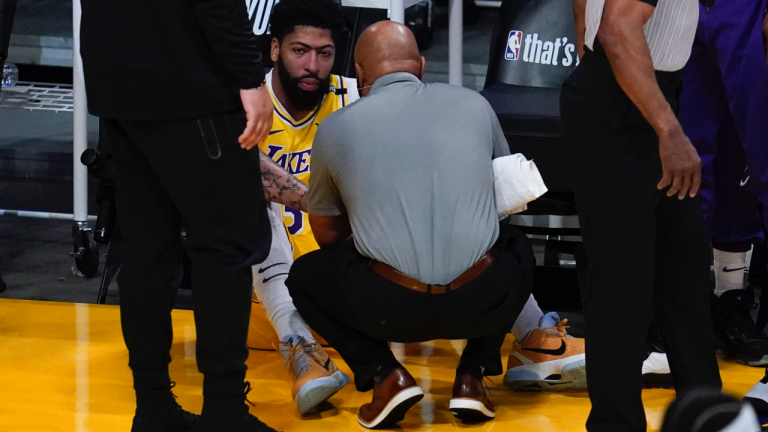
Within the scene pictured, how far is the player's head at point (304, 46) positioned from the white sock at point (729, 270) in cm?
129

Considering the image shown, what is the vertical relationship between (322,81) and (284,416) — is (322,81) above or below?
above

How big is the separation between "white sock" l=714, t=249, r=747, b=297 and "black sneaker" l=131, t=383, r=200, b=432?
1.69 metres

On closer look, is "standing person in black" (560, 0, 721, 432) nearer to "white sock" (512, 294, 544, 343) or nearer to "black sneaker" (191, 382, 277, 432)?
"white sock" (512, 294, 544, 343)

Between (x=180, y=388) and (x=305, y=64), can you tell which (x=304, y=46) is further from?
(x=180, y=388)

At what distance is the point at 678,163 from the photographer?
1.83 meters

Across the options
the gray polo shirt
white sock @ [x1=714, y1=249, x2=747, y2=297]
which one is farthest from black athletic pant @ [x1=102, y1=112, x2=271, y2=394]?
white sock @ [x1=714, y1=249, x2=747, y2=297]

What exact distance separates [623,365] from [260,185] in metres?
0.80

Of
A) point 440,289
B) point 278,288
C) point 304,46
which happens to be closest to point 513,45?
point 304,46

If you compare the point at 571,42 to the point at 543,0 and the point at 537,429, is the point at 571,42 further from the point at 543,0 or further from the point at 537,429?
the point at 537,429

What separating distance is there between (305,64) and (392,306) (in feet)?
3.10

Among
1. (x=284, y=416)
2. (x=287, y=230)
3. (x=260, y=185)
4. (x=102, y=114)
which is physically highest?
(x=102, y=114)

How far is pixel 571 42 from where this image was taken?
344 centimetres

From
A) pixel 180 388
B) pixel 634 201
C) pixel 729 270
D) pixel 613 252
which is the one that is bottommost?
pixel 180 388

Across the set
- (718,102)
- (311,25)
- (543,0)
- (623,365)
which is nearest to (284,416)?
(623,365)
